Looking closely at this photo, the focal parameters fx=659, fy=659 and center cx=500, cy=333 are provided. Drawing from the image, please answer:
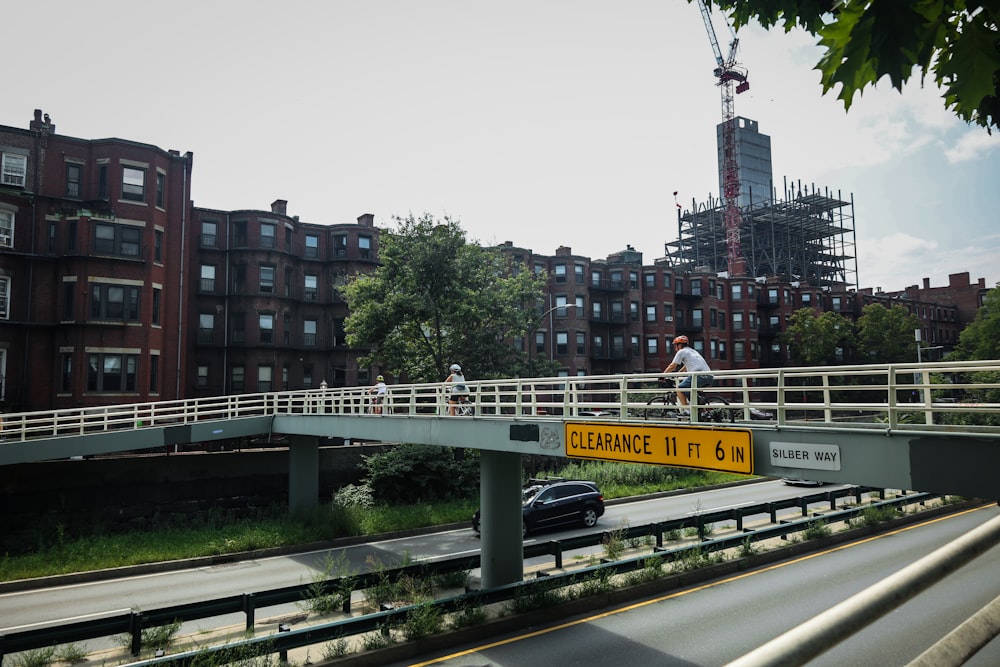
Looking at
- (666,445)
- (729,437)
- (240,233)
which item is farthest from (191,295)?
(729,437)

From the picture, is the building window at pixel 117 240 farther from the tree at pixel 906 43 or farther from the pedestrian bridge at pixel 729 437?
the tree at pixel 906 43

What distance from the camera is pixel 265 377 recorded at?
43.1 m

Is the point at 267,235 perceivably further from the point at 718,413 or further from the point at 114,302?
the point at 718,413

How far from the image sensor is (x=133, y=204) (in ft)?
115

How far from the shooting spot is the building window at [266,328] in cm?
4328

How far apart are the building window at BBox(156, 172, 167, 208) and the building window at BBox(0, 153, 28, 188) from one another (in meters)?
5.96

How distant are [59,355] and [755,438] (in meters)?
34.7

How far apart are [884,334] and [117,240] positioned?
6734 centimetres

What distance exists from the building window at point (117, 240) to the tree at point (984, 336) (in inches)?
2635

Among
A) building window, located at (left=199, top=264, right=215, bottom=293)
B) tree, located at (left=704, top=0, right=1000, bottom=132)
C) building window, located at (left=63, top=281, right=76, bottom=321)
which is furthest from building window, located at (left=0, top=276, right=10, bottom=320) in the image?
tree, located at (left=704, top=0, right=1000, bottom=132)

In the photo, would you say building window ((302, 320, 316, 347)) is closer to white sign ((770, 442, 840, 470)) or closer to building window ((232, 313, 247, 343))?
building window ((232, 313, 247, 343))

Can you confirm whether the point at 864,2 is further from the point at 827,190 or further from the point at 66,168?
the point at 827,190

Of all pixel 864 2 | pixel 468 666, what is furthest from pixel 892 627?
pixel 864 2

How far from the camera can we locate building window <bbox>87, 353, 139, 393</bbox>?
32.9 meters
